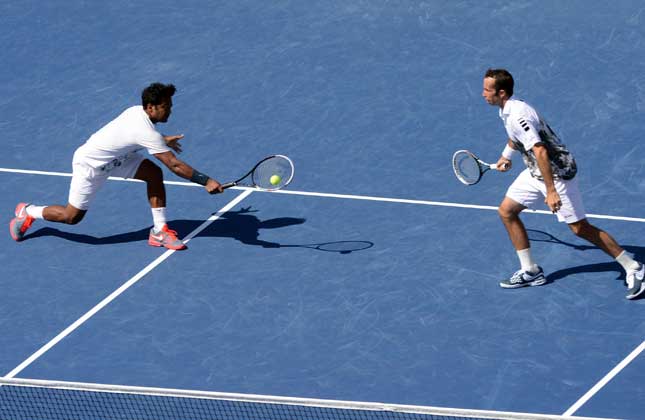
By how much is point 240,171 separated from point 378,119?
1775 mm

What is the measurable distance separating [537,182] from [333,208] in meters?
2.70

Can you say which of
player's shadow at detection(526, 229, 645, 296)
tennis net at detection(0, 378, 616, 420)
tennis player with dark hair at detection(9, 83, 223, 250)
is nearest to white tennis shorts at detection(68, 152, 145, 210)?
tennis player with dark hair at detection(9, 83, 223, 250)

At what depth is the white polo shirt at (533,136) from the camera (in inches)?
505

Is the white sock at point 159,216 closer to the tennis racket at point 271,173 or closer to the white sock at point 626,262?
the tennis racket at point 271,173

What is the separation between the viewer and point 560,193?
13.1 m

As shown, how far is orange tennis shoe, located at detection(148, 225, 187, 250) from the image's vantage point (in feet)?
48.0

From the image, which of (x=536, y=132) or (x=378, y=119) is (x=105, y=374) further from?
(x=378, y=119)

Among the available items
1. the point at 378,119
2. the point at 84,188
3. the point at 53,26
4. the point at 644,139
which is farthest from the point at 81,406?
the point at 53,26

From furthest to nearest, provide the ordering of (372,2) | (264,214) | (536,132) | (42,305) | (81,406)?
(372,2) → (264,214) → (42,305) → (536,132) → (81,406)

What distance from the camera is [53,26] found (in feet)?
63.3

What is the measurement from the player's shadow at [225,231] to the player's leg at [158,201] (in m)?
0.32

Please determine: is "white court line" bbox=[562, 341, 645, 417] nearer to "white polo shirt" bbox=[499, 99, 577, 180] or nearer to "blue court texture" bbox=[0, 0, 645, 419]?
"blue court texture" bbox=[0, 0, 645, 419]

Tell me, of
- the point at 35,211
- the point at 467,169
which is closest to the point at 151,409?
the point at 35,211

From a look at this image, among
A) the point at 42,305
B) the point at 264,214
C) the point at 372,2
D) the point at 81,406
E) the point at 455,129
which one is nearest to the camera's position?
the point at 81,406
